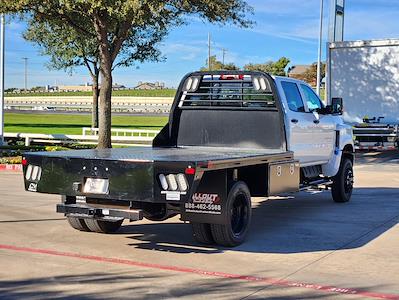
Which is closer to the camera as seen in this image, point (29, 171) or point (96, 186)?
point (96, 186)

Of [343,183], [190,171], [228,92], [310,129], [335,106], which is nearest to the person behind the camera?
[190,171]

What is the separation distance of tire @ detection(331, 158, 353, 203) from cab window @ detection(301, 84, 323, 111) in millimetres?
1403

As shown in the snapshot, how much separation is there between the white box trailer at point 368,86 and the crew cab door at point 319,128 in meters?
10.9

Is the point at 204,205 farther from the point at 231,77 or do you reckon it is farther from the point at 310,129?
the point at 310,129

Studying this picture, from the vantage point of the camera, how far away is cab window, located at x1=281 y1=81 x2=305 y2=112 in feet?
31.9

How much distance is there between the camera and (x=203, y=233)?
7.75 meters

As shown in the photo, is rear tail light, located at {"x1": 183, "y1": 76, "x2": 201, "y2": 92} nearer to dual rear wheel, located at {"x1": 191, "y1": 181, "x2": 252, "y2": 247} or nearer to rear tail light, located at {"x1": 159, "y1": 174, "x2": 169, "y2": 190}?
dual rear wheel, located at {"x1": 191, "y1": 181, "x2": 252, "y2": 247}

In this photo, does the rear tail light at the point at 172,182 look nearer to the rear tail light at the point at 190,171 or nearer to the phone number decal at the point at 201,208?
the rear tail light at the point at 190,171

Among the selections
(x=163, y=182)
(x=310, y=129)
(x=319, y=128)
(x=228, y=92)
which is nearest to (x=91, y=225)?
(x=163, y=182)

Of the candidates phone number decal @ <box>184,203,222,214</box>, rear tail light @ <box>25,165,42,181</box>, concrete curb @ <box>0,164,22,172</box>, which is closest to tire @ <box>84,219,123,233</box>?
rear tail light @ <box>25,165,42,181</box>

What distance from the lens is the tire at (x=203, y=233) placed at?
769 cm

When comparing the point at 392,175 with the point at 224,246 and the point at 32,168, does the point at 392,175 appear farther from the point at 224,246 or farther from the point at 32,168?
the point at 32,168

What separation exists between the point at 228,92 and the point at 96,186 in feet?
10.9

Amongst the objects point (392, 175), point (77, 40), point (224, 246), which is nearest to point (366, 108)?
point (392, 175)
